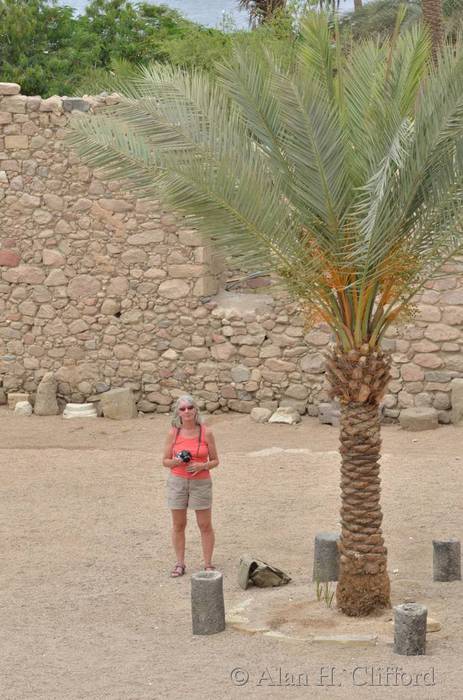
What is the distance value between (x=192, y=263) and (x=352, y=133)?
20.7 feet

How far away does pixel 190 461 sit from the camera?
29.4ft

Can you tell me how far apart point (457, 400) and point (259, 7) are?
18305 millimetres

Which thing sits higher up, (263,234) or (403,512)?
(263,234)

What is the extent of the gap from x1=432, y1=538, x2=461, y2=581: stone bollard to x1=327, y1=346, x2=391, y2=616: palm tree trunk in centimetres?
80

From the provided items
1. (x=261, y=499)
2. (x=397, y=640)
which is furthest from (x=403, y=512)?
(x=397, y=640)

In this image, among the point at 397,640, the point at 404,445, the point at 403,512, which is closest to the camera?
the point at 397,640

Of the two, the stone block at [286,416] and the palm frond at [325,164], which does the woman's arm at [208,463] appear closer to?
the palm frond at [325,164]

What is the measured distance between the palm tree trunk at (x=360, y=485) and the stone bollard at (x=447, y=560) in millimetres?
798

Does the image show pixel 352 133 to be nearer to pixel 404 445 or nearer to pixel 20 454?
pixel 404 445

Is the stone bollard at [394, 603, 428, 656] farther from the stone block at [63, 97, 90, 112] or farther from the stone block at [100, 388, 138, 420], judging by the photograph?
the stone block at [63, 97, 90, 112]

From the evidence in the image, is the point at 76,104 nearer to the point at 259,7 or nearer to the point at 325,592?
the point at 325,592

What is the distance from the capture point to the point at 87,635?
803 cm

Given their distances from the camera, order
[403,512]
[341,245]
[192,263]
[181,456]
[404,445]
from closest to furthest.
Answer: [341,245], [181,456], [403,512], [404,445], [192,263]

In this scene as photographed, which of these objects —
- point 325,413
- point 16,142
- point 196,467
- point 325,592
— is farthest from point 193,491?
point 16,142
